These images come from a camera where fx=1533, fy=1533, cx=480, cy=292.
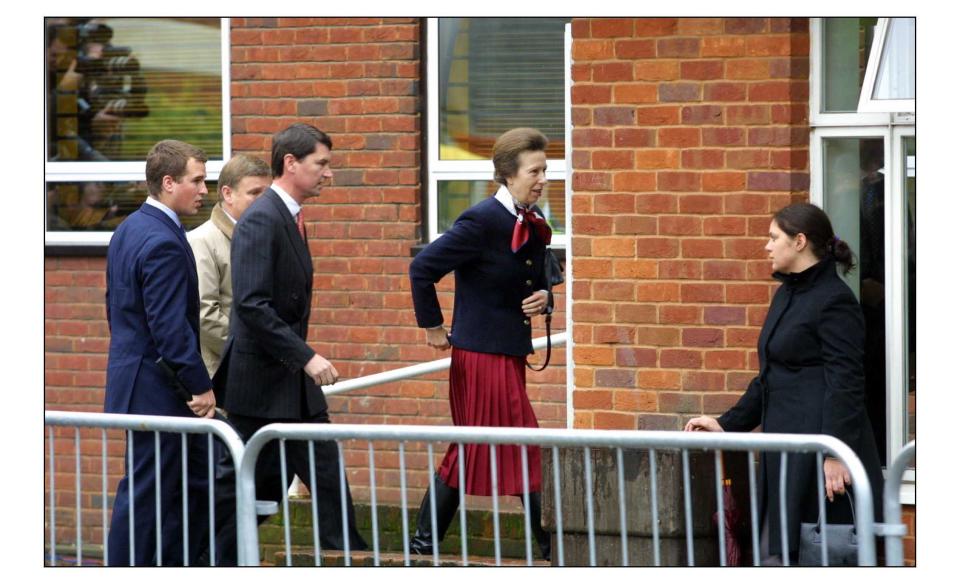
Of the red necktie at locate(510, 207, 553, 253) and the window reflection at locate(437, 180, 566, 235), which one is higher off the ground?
the window reflection at locate(437, 180, 566, 235)

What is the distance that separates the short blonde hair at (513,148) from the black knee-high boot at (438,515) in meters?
1.23

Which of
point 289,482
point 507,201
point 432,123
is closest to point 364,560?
point 289,482

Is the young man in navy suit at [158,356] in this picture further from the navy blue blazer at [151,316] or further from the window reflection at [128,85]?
the window reflection at [128,85]

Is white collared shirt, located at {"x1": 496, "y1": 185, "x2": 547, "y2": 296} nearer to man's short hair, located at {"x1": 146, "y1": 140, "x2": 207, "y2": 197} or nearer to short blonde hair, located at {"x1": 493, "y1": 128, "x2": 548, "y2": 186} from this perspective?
short blonde hair, located at {"x1": 493, "y1": 128, "x2": 548, "y2": 186}

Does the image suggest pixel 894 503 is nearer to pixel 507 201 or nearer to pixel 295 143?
pixel 507 201

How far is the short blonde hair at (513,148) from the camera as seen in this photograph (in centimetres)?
593

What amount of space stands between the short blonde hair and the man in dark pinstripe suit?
67cm

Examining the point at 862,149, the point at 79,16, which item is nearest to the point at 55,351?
the point at 79,16

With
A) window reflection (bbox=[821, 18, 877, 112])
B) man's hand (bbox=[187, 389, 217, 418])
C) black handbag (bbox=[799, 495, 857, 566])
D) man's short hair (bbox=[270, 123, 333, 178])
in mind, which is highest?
window reflection (bbox=[821, 18, 877, 112])

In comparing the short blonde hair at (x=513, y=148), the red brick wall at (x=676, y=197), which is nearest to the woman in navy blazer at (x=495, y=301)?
the short blonde hair at (x=513, y=148)

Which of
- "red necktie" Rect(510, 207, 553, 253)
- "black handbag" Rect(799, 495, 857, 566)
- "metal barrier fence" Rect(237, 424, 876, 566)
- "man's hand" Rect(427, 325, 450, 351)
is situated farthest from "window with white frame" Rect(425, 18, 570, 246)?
"metal barrier fence" Rect(237, 424, 876, 566)

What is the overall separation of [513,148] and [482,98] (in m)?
2.15

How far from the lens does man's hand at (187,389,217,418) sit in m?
5.63

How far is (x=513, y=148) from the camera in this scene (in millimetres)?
5941
